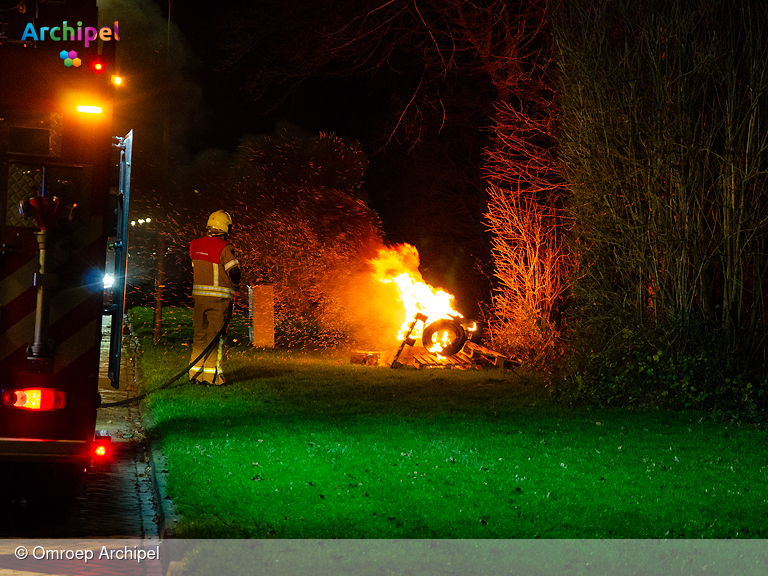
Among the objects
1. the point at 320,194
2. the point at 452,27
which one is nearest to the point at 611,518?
the point at 452,27

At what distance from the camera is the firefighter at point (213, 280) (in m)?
12.5

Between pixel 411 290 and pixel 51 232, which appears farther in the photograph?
pixel 411 290

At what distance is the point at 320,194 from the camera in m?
26.2

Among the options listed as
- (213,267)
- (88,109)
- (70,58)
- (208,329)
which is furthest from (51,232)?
(208,329)

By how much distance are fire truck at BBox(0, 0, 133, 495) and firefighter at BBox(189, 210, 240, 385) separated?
6267 millimetres

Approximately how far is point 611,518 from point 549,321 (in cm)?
1019

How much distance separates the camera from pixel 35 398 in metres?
5.86

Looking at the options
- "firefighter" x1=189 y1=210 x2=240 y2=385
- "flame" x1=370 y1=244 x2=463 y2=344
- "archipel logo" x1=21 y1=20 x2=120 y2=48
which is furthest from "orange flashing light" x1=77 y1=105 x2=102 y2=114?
"flame" x1=370 y1=244 x2=463 y2=344

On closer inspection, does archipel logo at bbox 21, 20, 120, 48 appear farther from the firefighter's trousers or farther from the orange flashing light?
the firefighter's trousers

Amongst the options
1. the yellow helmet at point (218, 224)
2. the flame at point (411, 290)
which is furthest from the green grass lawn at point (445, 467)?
the flame at point (411, 290)

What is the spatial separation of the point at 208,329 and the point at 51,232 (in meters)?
7.03

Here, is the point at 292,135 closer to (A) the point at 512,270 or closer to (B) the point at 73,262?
(A) the point at 512,270

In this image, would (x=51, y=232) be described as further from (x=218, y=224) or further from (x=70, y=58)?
(x=218, y=224)
